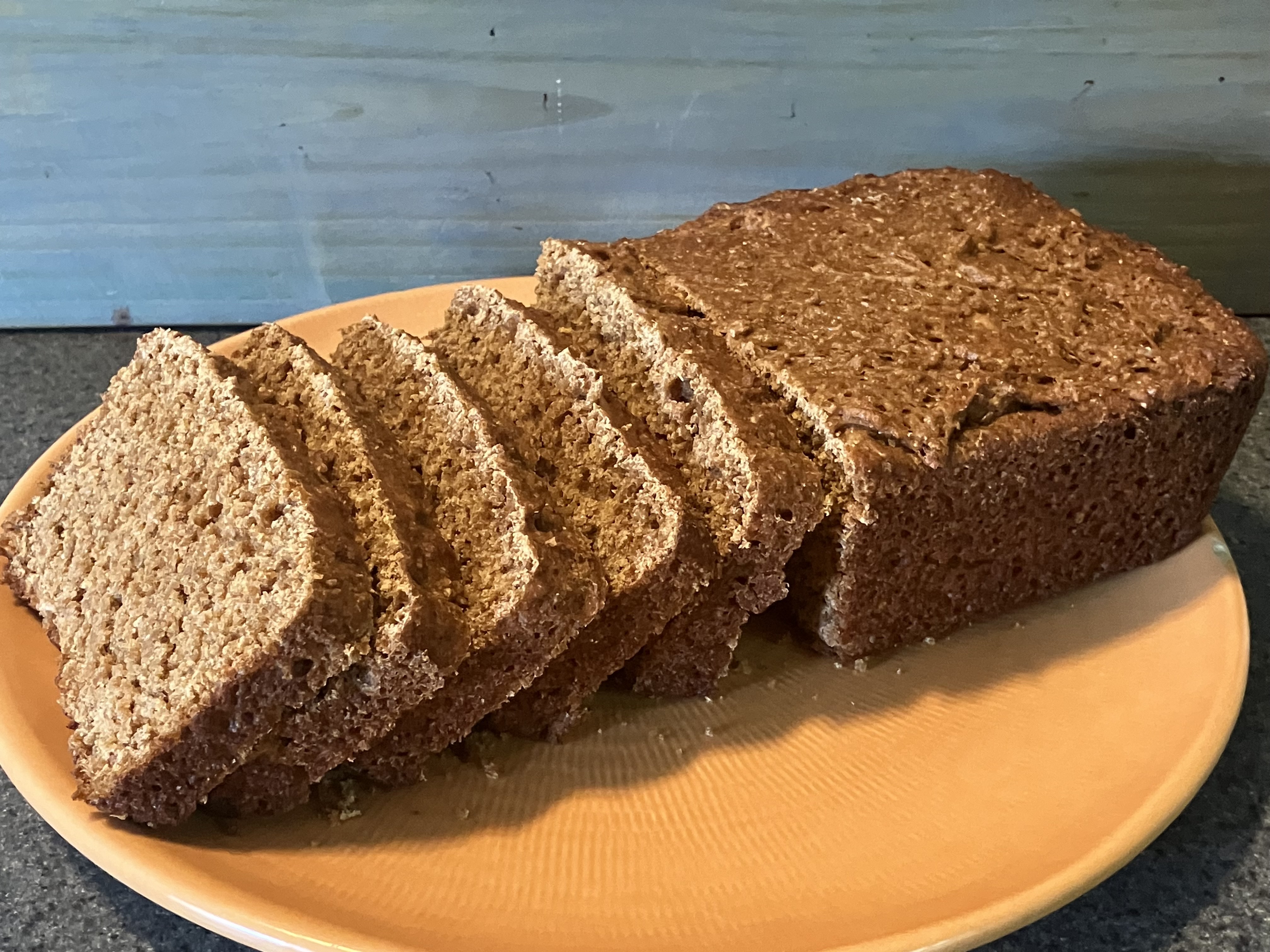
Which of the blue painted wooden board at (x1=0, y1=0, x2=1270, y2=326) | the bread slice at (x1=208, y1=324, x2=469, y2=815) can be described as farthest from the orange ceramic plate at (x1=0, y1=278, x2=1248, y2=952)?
the blue painted wooden board at (x1=0, y1=0, x2=1270, y2=326)

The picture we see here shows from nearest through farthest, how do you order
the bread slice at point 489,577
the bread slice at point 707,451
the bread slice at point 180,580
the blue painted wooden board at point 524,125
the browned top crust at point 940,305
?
the bread slice at point 180,580
the bread slice at point 489,577
the bread slice at point 707,451
the browned top crust at point 940,305
the blue painted wooden board at point 524,125

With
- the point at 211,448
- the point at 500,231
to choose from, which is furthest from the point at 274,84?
the point at 211,448

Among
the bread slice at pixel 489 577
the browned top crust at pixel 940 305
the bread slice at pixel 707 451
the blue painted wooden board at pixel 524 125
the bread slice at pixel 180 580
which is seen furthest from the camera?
the blue painted wooden board at pixel 524 125

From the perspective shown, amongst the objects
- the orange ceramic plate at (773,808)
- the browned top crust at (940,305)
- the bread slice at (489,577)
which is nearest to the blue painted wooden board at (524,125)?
the browned top crust at (940,305)

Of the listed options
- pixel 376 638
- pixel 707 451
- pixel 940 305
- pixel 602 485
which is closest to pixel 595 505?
pixel 602 485

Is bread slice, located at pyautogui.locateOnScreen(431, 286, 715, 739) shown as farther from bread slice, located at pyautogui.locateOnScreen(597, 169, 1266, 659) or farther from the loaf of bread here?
bread slice, located at pyautogui.locateOnScreen(597, 169, 1266, 659)

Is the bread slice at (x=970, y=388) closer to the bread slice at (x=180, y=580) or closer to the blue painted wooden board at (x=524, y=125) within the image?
the blue painted wooden board at (x=524, y=125)
